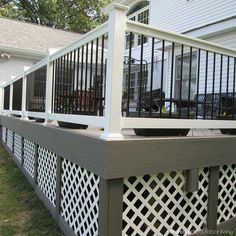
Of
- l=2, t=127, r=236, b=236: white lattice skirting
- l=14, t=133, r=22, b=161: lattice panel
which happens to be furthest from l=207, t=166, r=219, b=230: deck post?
l=14, t=133, r=22, b=161: lattice panel

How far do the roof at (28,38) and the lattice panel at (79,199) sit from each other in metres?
10.4

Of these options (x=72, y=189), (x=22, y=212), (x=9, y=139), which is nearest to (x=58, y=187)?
(x=72, y=189)

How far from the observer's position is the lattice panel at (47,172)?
4.17 m

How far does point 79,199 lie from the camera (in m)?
3.27

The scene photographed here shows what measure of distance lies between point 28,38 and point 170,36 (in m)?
12.5

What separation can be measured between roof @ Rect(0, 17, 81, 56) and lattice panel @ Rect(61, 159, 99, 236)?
1035 centimetres

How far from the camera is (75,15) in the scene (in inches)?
1059

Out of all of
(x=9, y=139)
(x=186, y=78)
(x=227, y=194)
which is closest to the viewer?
(x=227, y=194)

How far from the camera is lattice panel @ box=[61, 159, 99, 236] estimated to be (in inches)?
115

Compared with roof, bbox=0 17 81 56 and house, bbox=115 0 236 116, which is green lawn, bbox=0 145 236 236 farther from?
roof, bbox=0 17 81 56

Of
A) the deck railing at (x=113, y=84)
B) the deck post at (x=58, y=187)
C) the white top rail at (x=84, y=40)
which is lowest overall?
the deck post at (x=58, y=187)

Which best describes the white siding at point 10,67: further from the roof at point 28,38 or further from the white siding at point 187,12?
the white siding at point 187,12

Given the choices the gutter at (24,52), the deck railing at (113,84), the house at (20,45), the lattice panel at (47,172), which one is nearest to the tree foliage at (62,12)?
the house at (20,45)

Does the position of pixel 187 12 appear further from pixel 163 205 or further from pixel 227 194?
pixel 163 205
